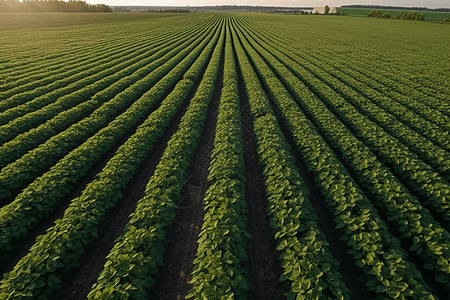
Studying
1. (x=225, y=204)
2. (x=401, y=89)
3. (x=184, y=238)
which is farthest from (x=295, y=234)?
(x=401, y=89)

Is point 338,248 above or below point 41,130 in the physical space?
below

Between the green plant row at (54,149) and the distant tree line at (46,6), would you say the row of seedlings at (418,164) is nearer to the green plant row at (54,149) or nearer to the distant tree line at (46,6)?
the green plant row at (54,149)

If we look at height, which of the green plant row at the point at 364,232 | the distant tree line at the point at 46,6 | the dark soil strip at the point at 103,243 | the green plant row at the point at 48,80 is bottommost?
the dark soil strip at the point at 103,243

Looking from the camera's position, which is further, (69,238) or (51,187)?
(51,187)

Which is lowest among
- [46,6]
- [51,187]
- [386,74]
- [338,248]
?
[338,248]

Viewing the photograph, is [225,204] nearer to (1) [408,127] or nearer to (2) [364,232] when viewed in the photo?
(2) [364,232]

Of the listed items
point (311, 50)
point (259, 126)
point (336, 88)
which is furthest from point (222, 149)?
point (311, 50)

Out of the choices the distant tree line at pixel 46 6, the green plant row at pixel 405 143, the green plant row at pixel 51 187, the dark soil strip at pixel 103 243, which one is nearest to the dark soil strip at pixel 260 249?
the dark soil strip at pixel 103 243

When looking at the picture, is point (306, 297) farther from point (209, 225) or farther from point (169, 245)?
point (169, 245)
